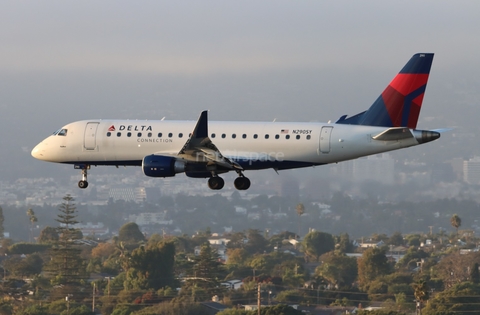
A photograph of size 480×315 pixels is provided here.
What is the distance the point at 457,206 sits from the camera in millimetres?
176625

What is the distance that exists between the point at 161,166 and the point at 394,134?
1292cm

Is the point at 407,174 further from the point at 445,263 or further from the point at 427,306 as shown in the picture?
the point at 427,306

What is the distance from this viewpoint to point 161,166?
5225 centimetres

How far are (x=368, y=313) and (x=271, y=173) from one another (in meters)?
95.4

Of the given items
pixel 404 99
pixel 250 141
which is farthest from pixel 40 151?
pixel 404 99

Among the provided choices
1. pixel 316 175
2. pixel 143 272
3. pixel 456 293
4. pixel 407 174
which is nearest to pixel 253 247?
pixel 316 175

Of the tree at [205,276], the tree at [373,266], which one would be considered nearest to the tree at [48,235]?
the tree at [205,276]

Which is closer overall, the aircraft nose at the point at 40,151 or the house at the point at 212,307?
the aircraft nose at the point at 40,151

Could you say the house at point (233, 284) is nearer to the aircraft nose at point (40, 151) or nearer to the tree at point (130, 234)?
the tree at point (130, 234)

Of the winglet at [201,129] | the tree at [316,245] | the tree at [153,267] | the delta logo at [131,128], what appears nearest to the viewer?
the winglet at [201,129]

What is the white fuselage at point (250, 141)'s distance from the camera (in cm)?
5300

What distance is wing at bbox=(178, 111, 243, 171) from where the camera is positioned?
166ft

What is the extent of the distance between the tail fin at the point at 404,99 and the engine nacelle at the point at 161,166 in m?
10.8

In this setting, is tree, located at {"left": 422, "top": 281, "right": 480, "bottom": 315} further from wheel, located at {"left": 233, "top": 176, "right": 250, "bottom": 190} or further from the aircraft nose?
the aircraft nose
